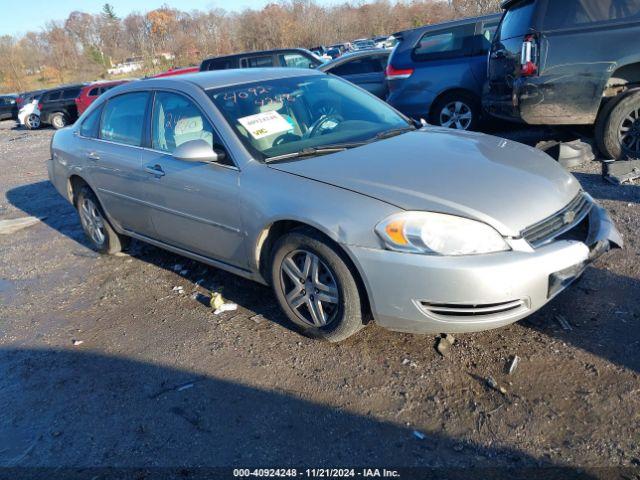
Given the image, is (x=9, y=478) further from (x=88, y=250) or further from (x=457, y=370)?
(x=88, y=250)

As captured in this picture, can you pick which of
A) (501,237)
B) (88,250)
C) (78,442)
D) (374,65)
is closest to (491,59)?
(374,65)

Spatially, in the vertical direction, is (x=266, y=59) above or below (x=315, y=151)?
above

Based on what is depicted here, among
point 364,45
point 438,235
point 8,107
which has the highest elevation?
point 438,235

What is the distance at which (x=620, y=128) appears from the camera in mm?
5902

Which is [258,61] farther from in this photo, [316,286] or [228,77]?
[316,286]

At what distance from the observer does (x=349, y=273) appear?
3.09 m

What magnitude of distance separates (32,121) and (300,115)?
74.4 ft

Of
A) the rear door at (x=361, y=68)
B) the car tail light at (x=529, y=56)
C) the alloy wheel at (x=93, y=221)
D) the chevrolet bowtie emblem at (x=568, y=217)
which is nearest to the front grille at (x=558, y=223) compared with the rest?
the chevrolet bowtie emblem at (x=568, y=217)

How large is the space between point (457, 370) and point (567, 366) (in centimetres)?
58

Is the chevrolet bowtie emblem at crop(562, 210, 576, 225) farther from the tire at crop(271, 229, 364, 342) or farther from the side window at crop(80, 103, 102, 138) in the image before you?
the side window at crop(80, 103, 102, 138)

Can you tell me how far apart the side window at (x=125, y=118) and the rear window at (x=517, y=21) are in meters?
4.16

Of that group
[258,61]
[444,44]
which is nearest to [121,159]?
[444,44]

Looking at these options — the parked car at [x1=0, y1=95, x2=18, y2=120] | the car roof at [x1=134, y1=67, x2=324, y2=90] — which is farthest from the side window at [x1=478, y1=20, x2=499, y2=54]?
the parked car at [x1=0, y1=95, x2=18, y2=120]

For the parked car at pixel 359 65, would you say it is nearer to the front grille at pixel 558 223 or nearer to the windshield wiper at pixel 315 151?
the windshield wiper at pixel 315 151
